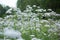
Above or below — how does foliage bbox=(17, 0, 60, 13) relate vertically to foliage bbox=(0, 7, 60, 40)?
above

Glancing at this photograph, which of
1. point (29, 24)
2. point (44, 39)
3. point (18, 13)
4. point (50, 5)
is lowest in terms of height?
point (44, 39)

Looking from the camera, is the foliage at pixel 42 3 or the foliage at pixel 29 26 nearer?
the foliage at pixel 29 26

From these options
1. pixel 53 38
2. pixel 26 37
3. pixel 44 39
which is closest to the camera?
pixel 26 37

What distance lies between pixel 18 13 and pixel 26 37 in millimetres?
1030

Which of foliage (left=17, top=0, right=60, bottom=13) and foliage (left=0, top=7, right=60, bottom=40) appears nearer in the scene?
foliage (left=0, top=7, right=60, bottom=40)

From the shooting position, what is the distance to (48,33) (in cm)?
412

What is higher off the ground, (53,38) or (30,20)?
(30,20)

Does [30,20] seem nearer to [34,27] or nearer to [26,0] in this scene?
[34,27]

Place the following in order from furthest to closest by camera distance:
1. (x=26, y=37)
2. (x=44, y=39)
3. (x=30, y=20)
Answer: (x=30, y=20), (x=44, y=39), (x=26, y=37)

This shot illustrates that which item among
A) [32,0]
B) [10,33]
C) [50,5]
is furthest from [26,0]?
[10,33]

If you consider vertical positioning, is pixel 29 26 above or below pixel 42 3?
below

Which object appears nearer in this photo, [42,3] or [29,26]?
[29,26]

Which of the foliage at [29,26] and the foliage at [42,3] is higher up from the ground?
the foliage at [42,3]

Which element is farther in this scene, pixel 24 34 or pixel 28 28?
pixel 28 28
